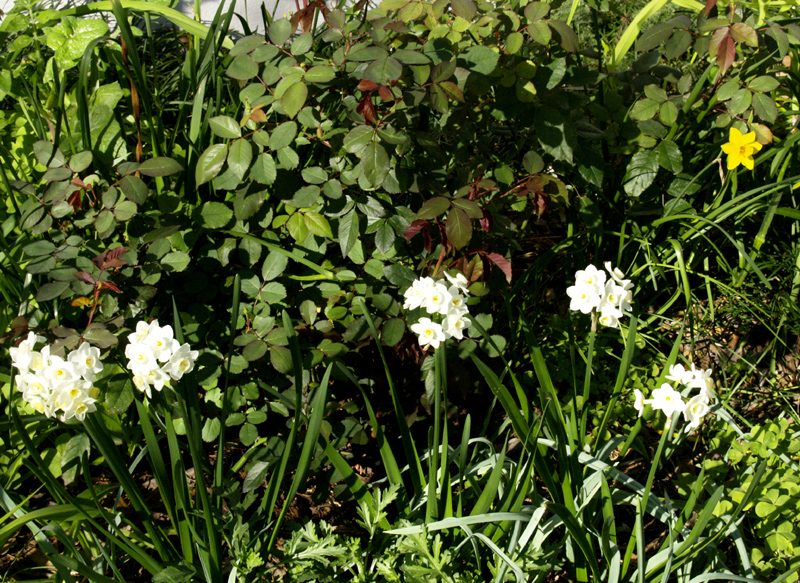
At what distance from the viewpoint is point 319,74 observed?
4.40 ft

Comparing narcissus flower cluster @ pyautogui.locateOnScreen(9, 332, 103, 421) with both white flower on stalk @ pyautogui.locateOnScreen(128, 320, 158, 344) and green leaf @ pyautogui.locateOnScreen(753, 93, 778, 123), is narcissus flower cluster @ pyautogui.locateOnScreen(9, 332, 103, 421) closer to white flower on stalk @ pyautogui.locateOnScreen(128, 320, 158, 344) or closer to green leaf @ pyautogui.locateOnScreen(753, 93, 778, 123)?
white flower on stalk @ pyautogui.locateOnScreen(128, 320, 158, 344)

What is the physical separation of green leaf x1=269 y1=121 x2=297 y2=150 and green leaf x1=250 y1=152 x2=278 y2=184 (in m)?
0.04

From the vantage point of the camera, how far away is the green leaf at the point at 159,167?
145 centimetres

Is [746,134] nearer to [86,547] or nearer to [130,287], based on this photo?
[130,287]

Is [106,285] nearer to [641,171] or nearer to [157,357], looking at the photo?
[157,357]

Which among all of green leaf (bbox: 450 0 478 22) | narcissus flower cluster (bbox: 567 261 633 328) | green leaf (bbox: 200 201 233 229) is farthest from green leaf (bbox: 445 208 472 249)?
green leaf (bbox: 200 201 233 229)

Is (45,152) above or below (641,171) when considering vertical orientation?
above

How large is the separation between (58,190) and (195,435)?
A: 678 millimetres

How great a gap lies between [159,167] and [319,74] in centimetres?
45

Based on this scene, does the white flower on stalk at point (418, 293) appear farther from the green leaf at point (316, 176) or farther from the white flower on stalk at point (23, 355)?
the white flower on stalk at point (23, 355)

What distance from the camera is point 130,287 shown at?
60.0 inches

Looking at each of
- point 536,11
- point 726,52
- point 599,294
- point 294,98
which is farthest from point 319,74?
point 726,52

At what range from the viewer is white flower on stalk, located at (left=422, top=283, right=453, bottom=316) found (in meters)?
1.20

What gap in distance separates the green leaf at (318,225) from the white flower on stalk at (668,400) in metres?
0.80
